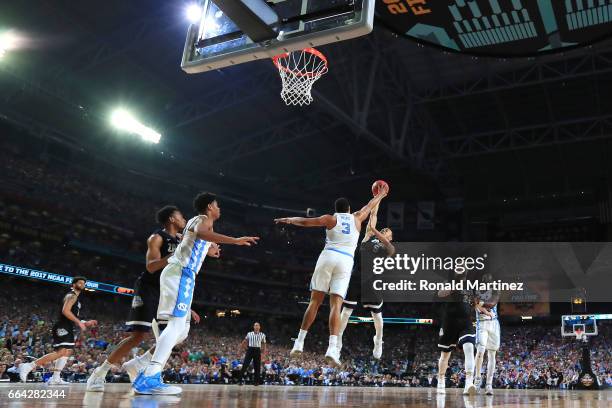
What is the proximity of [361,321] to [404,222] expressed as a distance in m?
7.85

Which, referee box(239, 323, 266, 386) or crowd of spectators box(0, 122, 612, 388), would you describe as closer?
referee box(239, 323, 266, 386)

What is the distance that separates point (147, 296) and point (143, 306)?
13 cm

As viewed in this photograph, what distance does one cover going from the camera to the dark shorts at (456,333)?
9812 mm

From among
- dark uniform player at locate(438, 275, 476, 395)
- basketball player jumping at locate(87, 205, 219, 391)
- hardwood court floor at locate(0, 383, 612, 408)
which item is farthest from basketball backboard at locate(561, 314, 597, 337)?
basketball player jumping at locate(87, 205, 219, 391)

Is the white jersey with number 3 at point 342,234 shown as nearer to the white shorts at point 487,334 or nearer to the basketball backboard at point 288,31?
the basketball backboard at point 288,31

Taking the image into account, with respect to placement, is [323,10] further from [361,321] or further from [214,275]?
[361,321]

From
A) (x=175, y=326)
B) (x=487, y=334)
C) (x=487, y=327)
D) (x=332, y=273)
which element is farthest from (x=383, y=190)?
(x=487, y=334)

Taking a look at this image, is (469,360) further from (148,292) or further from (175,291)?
(175,291)

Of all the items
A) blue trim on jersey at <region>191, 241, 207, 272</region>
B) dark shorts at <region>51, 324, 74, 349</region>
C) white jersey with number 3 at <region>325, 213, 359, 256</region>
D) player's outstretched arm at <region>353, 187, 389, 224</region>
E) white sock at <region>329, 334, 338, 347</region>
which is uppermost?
player's outstretched arm at <region>353, 187, 389, 224</region>

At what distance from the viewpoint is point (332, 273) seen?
23.0 feet

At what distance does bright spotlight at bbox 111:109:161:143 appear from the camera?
27219 millimetres

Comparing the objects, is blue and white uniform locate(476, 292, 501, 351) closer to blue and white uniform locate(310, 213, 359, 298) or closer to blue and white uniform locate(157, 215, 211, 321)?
blue and white uniform locate(310, 213, 359, 298)

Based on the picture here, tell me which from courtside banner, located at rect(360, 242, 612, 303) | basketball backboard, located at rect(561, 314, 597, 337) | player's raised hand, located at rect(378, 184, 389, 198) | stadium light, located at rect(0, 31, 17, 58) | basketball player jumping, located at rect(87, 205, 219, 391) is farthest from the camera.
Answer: courtside banner, located at rect(360, 242, 612, 303)

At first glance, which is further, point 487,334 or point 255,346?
point 255,346
